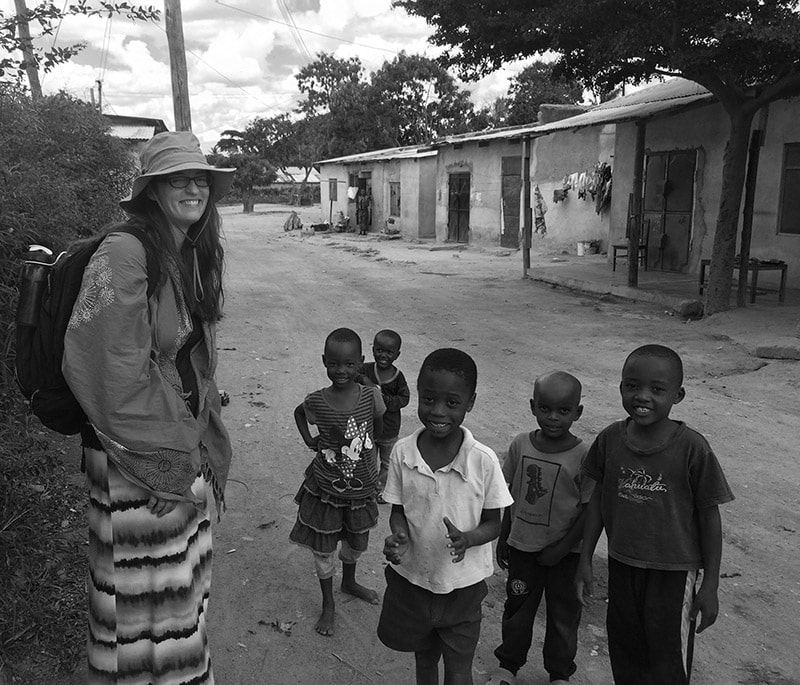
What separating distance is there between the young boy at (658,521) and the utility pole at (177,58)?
12497 millimetres

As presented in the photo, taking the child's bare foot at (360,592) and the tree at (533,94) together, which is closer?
the child's bare foot at (360,592)

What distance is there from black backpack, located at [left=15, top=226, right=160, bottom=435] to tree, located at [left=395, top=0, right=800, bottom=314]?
24.6 ft

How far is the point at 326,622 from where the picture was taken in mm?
2984

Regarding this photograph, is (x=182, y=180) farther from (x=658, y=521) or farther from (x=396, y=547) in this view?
(x=658, y=521)

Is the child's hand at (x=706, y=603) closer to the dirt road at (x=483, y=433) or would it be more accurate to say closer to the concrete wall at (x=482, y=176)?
the dirt road at (x=483, y=433)

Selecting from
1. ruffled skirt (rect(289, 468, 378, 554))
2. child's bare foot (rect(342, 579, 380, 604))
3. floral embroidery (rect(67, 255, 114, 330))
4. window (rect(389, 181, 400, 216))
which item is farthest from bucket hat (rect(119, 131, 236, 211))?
window (rect(389, 181, 400, 216))

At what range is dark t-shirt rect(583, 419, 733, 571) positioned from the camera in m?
2.12

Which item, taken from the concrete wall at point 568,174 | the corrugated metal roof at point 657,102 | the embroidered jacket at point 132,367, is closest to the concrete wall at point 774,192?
the corrugated metal roof at point 657,102

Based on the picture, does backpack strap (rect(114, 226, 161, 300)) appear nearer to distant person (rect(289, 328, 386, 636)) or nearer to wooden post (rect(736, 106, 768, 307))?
distant person (rect(289, 328, 386, 636))

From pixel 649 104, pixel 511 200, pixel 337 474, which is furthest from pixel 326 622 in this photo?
pixel 511 200

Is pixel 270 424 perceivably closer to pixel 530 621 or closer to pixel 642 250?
pixel 530 621

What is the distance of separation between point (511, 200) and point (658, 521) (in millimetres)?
19251

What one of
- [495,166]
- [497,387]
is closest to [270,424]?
[497,387]

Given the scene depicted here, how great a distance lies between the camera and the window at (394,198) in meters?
26.9
